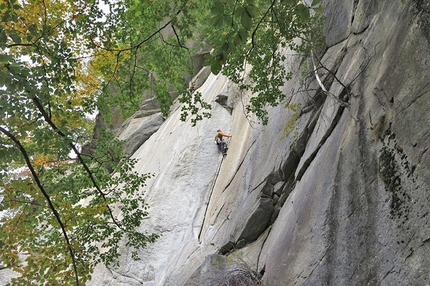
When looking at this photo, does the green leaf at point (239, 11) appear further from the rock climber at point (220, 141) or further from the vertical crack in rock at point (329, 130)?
the rock climber at point (220, 141)

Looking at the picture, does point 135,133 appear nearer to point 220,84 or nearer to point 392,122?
point 220,84

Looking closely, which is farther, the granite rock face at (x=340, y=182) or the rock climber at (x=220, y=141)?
the rock climber at (x=220, y=141)

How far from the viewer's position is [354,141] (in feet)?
17.5

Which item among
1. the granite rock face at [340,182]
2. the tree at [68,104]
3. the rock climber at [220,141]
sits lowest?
the granite rock face at [340,182]

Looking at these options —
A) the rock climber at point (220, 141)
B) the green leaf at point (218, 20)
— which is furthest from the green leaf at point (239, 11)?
the rock climber at point (220, 141)

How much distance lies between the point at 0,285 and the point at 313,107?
48.2ft

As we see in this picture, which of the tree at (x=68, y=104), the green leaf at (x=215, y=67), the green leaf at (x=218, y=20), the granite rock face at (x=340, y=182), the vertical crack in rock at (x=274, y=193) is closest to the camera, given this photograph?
the green leaf at (x=218, y=20)

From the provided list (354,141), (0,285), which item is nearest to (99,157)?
(354,141)

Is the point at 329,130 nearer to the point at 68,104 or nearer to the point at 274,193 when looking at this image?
the point at 274,193

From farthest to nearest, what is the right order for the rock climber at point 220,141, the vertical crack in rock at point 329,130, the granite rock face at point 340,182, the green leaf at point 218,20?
the rock climber at point 220,141, the vertical crack in rock at point 329,130, the granite rock face at point 340,182, the green leaf at point 218,20

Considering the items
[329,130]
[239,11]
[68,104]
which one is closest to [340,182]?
[329,130]

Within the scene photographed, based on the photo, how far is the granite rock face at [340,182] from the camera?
4090 millimetres

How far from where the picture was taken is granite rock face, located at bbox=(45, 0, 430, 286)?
409cm

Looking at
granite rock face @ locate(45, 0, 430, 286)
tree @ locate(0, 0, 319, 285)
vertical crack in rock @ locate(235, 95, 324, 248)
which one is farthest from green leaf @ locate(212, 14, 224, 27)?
vertical crack in rock @ locate(235, 95, 324, 248)
